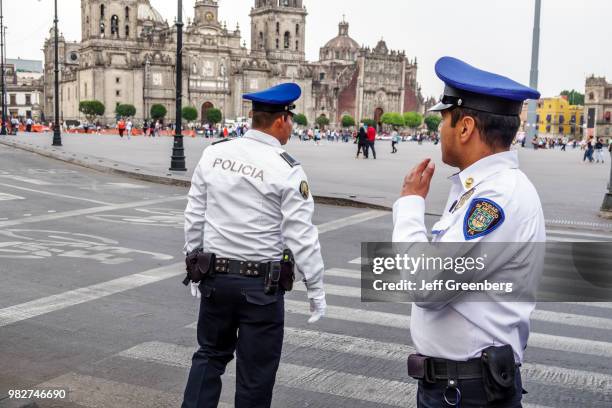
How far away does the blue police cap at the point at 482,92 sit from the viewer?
98.9 inches

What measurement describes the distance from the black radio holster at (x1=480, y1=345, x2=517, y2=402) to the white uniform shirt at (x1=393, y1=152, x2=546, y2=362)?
4 centimetres

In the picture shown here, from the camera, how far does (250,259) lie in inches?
147

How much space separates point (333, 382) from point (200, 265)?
1.71 meters

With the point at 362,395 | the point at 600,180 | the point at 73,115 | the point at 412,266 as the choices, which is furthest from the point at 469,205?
the point at 73,115

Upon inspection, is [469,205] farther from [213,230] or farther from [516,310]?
[213,230]

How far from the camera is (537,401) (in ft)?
15.5

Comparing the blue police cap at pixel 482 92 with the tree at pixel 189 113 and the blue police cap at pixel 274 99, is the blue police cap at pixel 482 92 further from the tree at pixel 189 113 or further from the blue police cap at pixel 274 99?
the tree at pixel 189 113

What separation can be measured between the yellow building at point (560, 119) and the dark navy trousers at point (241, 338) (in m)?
146

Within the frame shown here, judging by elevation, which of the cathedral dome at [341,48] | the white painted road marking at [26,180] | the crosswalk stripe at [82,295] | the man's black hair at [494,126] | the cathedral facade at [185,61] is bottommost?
the crosswalk stripe at [82,295]

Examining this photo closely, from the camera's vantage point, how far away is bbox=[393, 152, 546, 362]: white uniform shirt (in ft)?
8.04

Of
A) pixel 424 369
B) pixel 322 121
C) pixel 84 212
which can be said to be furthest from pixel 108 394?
pixel 322 121

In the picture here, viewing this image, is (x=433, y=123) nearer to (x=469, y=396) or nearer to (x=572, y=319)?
(x=572, y=319)

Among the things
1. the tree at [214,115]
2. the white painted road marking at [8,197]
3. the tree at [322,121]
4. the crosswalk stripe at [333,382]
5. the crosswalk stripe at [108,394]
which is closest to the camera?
the crosswalk stripe at [108,394]

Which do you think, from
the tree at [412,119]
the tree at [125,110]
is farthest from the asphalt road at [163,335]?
the tree at [412,119]
